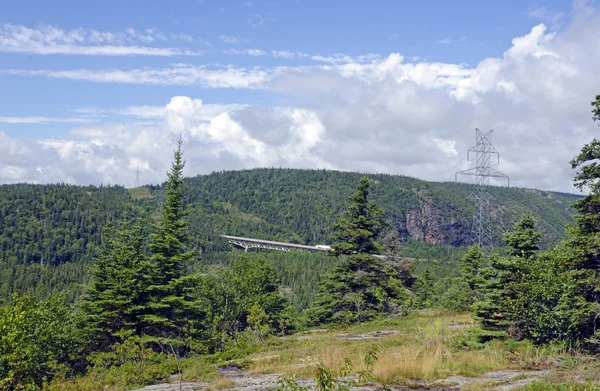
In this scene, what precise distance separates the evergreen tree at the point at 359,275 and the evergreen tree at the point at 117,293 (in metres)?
13.7

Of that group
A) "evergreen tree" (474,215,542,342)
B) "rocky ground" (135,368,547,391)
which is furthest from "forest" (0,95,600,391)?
"rocky ground" (135,368,547,391)

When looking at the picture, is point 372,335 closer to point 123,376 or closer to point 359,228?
point 359,228

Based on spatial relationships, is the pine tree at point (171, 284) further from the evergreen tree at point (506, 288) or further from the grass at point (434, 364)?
the evergreen tree at point (506, 288)

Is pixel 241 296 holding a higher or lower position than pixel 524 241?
lower

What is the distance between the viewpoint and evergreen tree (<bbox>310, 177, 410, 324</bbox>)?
1350 inches

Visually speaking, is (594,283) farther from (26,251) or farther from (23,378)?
(26,251)

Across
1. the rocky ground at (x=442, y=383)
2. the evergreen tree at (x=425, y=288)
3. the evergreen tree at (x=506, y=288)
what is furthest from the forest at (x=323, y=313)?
the evergreen tree at (x=425, y=288)

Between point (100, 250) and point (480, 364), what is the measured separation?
25.2 m

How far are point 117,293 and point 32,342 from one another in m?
6.50

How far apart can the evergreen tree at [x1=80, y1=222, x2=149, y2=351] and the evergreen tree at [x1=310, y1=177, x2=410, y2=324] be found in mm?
13701

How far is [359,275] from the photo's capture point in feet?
113

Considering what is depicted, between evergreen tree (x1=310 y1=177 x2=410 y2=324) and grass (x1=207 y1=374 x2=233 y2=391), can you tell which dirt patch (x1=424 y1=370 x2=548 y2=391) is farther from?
evergreen tree (x1=310 y1=177 x2=410 y2=324)

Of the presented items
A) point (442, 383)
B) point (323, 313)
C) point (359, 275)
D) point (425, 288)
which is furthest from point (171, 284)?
point (425, 288)

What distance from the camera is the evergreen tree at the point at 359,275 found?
3428 cm
